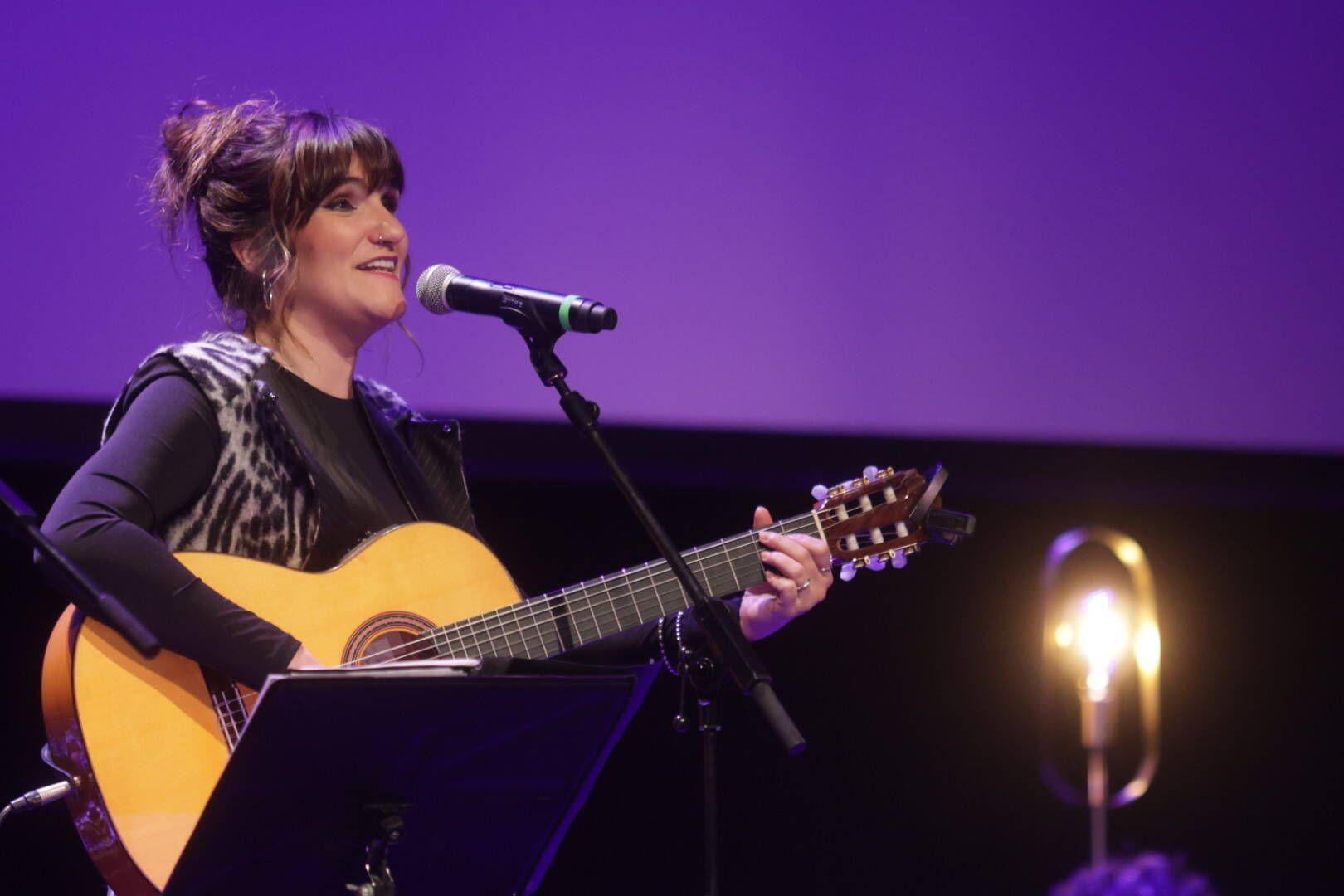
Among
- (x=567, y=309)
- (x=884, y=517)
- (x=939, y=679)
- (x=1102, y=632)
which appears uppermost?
(x=567, y=309)

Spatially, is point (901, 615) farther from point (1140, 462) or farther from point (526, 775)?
point (526, 775)

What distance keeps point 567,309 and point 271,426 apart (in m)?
0.67

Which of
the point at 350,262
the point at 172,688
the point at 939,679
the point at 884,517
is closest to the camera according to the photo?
the point at 172,688

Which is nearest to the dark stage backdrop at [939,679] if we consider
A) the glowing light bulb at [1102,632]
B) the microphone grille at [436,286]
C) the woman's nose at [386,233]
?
the glowing light bulb at [1102,632]

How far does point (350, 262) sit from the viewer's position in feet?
7.96

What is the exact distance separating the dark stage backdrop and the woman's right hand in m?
1.22

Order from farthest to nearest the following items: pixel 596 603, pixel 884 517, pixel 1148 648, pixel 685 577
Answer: pixel 1148 648, pixel 596 603, pixel 884 517, pixel 685 577

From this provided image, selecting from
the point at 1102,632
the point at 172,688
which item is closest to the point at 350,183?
the point at 172,688

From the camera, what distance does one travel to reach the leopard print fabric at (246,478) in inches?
87.4

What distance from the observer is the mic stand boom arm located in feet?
5.86

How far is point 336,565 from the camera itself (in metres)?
2.21

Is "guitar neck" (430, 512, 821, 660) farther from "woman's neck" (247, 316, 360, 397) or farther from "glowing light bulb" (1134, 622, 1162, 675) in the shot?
"glowing light bulb" (1134, 622, 1162, 675)

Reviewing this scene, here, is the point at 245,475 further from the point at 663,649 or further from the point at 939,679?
the point at 939,679

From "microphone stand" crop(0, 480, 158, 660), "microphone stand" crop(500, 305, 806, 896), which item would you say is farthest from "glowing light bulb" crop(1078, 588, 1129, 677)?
"microphone stand" crop(0, 480, 158, 660)
